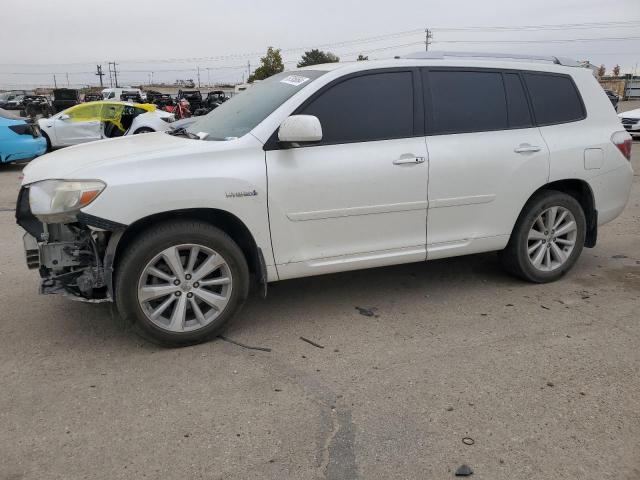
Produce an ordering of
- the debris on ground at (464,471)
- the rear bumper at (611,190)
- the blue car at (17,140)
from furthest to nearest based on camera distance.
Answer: the blue car at (17,140) < the rear bumper at (611,190) < the debris on ground at (464,471)

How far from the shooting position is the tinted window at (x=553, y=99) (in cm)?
460

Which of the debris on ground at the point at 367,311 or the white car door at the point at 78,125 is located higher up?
the white car door at the point at 78,125

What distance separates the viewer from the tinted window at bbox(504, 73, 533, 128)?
4.47 meters

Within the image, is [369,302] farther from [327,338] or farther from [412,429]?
[412,429]

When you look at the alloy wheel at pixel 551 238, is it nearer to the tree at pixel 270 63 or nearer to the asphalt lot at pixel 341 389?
the asphalt lot at pixel 341 389

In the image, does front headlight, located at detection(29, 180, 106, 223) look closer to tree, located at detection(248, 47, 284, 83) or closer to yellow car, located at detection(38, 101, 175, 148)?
yellow car, located at detection(38, 101, 175, 148)

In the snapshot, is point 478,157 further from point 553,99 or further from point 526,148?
point 553,99

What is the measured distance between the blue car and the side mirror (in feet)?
32.2

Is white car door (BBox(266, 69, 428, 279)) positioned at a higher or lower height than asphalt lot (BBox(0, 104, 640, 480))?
higher

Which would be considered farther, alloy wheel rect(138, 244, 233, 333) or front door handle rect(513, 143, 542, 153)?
front door handle rect(513, 143, 542, 153)

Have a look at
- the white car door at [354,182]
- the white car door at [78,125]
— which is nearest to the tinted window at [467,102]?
the white car door at [354,182]

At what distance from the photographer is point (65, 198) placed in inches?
129

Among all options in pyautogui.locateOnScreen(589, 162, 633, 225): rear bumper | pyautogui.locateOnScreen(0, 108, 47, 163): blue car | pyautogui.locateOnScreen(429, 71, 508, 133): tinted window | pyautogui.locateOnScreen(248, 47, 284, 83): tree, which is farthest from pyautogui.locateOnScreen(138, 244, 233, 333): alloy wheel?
pyautogui.locateOnScreen(248, 47, 284, 83): tree

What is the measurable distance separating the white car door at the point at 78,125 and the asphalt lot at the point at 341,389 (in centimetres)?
1158
